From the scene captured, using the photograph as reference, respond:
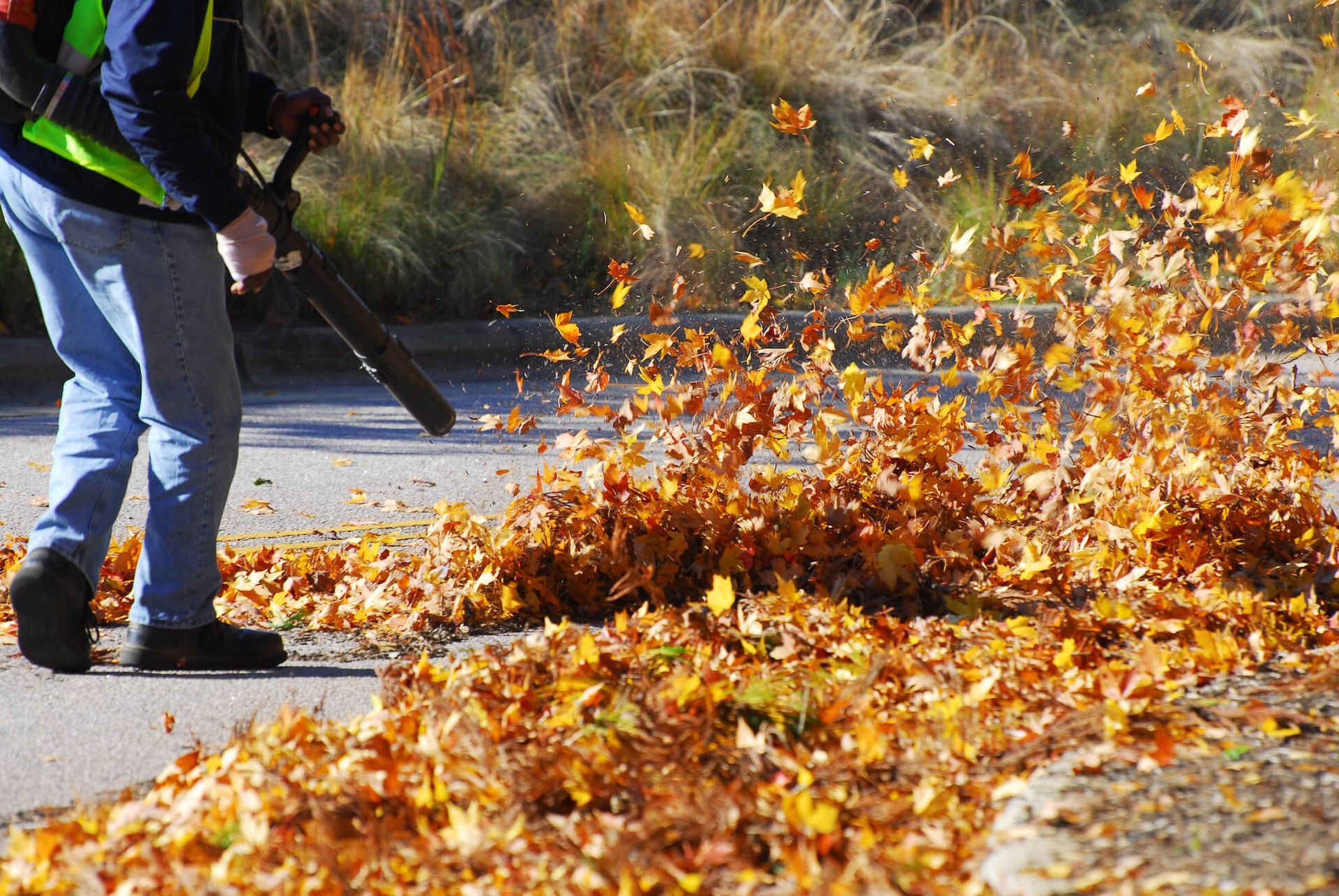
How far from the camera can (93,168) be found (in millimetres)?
2666

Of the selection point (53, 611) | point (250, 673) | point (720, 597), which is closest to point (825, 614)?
point (720, 597)

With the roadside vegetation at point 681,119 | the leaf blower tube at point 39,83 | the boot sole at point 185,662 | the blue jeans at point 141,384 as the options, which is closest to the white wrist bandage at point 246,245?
the blue jeans at point 141,384

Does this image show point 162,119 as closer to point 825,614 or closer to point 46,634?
point 46,634

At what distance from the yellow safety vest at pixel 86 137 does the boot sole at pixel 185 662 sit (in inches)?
38.3

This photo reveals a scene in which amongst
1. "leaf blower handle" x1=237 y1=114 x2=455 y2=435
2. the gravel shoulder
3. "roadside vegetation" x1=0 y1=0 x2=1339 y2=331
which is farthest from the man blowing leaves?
"roadside vegetation" x1=0 y1=0 x2=1339 y2=331

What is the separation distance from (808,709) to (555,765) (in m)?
0.47

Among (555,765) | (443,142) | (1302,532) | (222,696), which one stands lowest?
(222,696)

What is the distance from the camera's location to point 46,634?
9.36 feet

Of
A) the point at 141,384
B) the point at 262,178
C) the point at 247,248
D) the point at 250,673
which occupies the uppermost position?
the point at 262,178

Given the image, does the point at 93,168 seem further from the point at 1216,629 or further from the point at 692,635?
the point at 1216,629

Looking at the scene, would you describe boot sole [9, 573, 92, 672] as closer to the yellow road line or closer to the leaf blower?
the leaf blower

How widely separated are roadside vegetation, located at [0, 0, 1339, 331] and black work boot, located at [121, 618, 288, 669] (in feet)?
17.1

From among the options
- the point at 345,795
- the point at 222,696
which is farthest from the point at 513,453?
the point at 345,795

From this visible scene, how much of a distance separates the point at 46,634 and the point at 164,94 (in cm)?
117
